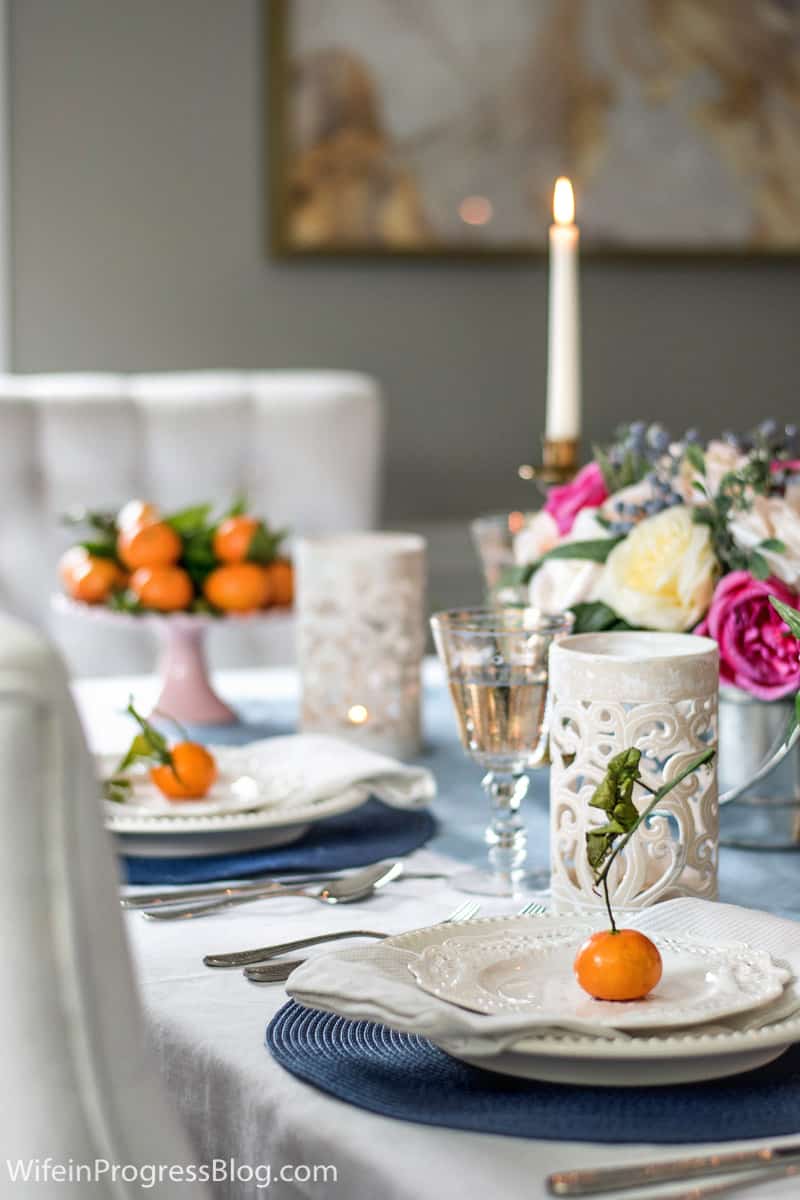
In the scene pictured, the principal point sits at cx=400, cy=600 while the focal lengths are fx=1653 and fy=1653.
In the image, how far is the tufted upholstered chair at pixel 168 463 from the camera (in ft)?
7.88

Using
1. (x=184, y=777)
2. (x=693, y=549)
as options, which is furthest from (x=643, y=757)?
(x=184, y=777)

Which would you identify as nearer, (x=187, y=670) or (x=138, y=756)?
(x=138, y=756)

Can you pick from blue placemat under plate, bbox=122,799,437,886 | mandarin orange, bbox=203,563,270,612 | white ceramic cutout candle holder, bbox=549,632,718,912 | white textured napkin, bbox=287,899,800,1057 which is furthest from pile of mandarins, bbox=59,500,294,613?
white textured napkin, bbox=287,899,800,1057

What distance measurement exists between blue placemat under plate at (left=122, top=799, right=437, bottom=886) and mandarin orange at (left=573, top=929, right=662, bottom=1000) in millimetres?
356

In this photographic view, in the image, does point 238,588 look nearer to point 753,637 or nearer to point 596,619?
point 596,619

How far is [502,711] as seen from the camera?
1019 mm

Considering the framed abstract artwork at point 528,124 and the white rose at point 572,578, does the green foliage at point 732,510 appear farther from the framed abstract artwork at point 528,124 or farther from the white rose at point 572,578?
the framed abstract artwork at point 528,124

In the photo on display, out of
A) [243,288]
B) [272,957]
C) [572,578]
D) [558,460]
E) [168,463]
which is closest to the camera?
[272,957]

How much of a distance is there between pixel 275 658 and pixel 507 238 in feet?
4.39

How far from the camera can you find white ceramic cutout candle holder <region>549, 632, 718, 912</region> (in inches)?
34.8

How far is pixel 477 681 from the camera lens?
1.02 m

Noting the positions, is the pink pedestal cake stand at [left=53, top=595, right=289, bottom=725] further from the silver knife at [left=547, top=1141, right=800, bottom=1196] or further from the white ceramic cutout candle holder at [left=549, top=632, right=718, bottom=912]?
the silver knife at [left=547, top=1141, right=800, bottom=1196]

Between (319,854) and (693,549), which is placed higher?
(693,549)

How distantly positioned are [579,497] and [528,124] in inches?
92.5
